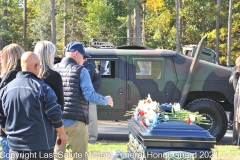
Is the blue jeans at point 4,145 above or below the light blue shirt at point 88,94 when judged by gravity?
below

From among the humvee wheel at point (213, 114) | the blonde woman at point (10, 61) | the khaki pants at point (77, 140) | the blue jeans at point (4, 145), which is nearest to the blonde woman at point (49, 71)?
the blonde woman at point (10, 61)

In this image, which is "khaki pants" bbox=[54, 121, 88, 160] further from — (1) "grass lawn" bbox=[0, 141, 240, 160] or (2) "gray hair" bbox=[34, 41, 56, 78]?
(1) "grass lawn" bbox=[0, 141, 240, 160]

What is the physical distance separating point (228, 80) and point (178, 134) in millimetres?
5647

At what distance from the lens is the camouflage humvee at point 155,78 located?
10.3 m

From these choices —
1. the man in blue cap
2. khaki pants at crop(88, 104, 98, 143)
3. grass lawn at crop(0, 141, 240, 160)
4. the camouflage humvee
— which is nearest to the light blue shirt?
the man in blue cap

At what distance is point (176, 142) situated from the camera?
4.94 metres

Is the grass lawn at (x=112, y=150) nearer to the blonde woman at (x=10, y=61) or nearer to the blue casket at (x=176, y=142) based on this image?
the blonde woman at (x=10, y=61)

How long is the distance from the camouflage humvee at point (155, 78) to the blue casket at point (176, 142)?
5228mm

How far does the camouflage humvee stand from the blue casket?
5.23m

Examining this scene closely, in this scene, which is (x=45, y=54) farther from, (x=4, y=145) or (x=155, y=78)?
(x=155, y=78)

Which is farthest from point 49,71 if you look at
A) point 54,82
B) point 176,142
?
point 176,142

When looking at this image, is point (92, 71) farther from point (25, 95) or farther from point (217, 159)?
point (25, 95)

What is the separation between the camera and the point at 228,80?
34.0 feet

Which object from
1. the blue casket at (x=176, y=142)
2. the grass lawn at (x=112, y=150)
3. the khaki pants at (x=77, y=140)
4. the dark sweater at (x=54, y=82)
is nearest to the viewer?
the blue casket at (x=176, y=142)
